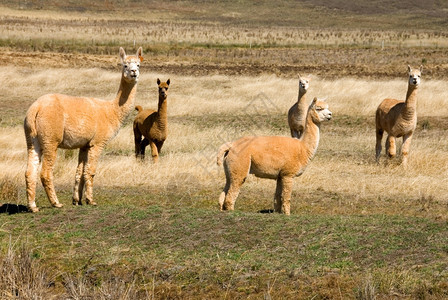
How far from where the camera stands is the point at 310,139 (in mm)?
11375

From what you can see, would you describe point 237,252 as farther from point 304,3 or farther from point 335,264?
point 304,3

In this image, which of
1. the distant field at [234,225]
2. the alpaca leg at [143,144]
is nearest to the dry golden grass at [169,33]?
the alpaca leg at [143,144]

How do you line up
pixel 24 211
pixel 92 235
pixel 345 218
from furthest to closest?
pixel 24 211
pixel 345 218
pixel 92 235

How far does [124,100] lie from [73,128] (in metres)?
1.32

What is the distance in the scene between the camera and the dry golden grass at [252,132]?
13.7 m

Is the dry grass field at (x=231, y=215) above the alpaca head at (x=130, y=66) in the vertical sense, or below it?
below

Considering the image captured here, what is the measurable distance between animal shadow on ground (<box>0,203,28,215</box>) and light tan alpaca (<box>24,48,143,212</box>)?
0.52 m

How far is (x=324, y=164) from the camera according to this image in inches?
634

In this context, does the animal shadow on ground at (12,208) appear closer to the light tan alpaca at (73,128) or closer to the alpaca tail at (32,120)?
the light tan alpaca at (73,128)

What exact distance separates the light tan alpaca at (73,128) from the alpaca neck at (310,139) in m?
3.02

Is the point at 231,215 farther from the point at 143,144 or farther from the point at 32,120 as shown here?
the point at 143,144

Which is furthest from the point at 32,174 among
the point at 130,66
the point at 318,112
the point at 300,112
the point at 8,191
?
the point at 300,112

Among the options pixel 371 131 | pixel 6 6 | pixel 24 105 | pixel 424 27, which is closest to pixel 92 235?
pixel 371 131

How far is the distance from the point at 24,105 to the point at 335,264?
64.5 feet
